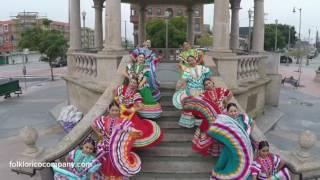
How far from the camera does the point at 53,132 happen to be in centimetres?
1325

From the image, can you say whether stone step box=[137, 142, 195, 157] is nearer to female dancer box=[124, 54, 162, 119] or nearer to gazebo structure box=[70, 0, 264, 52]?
female dancer box=[124, 54, 162, 119]

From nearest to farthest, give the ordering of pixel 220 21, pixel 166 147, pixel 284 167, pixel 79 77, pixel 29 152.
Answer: pixel 284 167
pixel 29 152
pixel 166 147
pixel 220 21
pixel 79 77

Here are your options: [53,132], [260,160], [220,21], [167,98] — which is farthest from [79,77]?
[260,160]

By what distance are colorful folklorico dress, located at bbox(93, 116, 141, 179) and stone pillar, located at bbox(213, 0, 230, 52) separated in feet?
15.5

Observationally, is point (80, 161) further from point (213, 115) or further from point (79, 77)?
point (79, 77)

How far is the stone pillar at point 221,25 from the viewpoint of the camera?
31.8ft

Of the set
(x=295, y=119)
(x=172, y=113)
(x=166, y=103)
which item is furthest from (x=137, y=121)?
(x=295, y=119)

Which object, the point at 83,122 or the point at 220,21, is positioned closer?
the point at 83,122

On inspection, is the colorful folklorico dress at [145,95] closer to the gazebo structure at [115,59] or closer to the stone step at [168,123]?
the stone step at [168,123]

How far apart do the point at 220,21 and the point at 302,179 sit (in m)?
4.84

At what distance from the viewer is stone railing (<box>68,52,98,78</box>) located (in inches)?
425

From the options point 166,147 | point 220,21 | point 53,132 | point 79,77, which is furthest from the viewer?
point 53,132

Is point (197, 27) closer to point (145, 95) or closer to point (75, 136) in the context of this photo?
point (145, 95)

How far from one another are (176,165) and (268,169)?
70.0 inches
